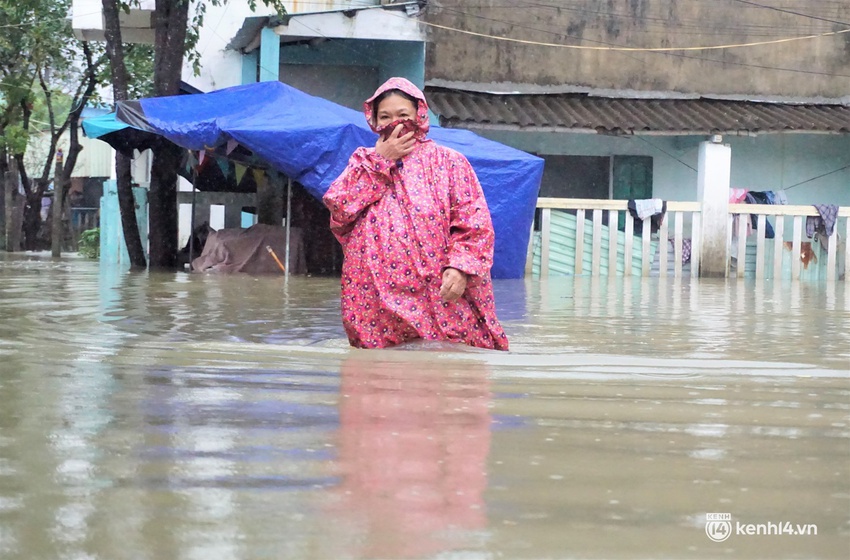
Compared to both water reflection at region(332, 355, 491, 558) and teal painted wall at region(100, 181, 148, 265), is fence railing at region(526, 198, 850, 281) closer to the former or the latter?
teal painted wall at region(100, 181, 148, 265)

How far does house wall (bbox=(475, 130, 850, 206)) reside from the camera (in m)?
16.4

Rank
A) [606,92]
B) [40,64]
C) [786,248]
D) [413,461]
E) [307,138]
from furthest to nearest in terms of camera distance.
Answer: [40,64] → [606,92] → [786,248] → [307,138] → [413,461]

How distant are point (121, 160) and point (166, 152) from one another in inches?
26.1

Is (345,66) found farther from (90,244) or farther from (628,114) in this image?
(90,244)

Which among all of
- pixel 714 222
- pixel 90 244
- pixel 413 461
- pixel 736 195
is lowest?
pixel 413 461

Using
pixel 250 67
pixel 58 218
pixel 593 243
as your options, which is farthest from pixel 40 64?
pixel 593 243

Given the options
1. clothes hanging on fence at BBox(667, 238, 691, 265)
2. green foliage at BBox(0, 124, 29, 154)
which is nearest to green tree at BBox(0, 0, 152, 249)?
green foliage at BBox(0, 124, 29, 154)

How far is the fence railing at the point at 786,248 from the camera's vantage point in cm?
1402

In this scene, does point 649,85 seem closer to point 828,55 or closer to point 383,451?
point 828,55

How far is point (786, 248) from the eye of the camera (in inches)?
569

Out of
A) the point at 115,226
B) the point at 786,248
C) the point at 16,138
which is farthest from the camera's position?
the point at 16,138

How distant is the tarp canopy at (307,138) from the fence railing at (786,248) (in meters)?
3.17

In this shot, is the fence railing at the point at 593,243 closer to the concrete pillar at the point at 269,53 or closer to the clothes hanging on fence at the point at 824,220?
the clothes hanging on fence at the point at 824,220

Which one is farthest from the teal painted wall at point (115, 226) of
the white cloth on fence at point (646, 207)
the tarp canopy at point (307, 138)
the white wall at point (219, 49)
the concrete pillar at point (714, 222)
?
the concrete pillar at point (714, 222)
